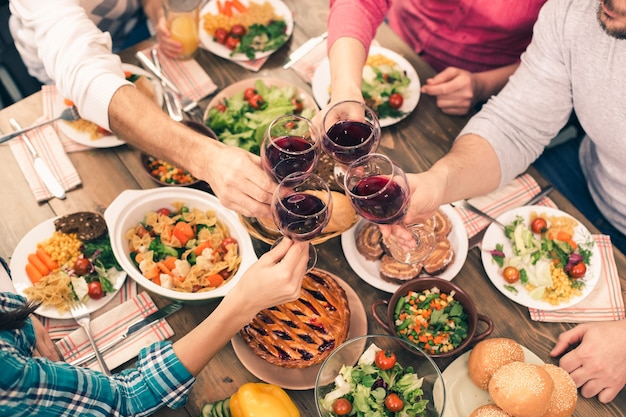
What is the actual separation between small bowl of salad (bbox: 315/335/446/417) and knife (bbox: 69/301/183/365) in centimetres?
52

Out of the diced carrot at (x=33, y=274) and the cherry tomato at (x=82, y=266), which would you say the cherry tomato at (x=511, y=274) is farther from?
the diced carrot at (x=33, y=274)

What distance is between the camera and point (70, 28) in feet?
6.52

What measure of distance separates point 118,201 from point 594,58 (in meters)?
1.57

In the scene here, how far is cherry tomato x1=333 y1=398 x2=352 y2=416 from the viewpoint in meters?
1.52

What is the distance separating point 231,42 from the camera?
7.64 ft

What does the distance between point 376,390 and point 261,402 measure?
12.1 inches

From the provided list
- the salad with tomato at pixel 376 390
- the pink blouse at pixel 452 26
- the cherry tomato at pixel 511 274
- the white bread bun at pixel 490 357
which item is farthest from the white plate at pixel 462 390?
the pink blouse at pixel 452 26

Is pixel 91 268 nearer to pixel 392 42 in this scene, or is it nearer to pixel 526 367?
pixel 526 367

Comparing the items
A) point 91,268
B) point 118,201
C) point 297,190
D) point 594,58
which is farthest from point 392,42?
point 91,268

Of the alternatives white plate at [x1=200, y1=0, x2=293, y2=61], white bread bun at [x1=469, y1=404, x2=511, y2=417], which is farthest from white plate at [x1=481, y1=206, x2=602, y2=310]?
white plate at [x1=200, y1=0, x2=293, y2=61]

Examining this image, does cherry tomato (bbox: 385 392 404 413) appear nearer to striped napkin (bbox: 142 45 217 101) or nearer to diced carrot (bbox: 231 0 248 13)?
striped napkin (bbox: 142 45 217 101)

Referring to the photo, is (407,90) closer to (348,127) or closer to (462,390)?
(348,127)

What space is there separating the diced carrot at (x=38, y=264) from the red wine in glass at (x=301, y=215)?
79cm

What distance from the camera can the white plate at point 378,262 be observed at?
6.02 feet
